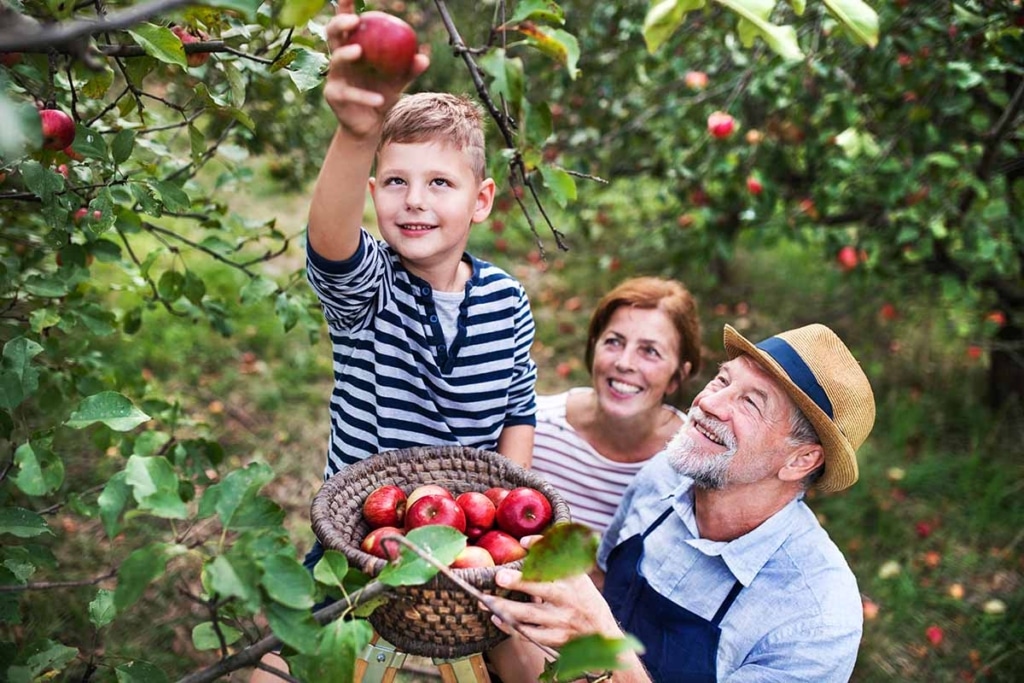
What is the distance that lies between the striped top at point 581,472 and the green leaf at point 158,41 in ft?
5.29

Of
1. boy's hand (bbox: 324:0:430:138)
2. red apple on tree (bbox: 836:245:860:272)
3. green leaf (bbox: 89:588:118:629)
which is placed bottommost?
green leaf (bbox: 89:588:118:629)

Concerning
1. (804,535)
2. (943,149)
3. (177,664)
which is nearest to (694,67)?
(943,149)

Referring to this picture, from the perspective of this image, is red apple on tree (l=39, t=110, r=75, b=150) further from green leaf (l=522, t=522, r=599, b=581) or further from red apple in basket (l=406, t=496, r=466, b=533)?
green leaf (l=522, t=522, r=599, b=581)

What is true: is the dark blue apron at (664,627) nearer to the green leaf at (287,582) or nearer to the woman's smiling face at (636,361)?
the woman's smiling face at (636,361)

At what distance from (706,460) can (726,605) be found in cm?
32

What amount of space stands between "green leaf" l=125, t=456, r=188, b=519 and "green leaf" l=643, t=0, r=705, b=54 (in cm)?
76

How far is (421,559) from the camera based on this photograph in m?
1.03

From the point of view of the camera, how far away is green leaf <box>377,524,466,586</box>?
1003mm

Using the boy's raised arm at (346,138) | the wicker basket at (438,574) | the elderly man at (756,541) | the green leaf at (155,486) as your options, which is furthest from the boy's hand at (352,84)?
the elderly man at (756,541)

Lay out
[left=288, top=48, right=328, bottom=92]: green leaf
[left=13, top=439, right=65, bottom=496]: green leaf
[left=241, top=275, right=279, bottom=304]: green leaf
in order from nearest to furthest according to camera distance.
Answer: [left=13, top=439, right=65, bottom=496]: green leaf < [left=288, top=48, right=328, bottom=92]: green leaf < [left=241, top=275, right=279, bottom=304]: green leaf

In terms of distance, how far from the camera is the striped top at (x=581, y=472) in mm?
2443

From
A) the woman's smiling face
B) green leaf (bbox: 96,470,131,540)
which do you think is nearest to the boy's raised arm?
green leaf (bbox: 96,470,131,540)

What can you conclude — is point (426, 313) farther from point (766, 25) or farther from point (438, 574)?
point (766, 25)

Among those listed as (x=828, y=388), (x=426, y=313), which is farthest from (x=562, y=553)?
(x=828, y=388)
